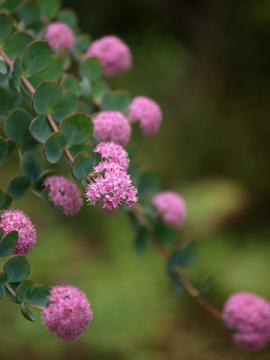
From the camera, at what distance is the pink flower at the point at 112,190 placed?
57 centimetres

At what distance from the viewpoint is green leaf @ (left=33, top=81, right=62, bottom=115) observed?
677 millimetres

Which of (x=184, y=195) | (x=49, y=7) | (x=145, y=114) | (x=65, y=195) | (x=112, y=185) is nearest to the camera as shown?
(x=112, y=185)

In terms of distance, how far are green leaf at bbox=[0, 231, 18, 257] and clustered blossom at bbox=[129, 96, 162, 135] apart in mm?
304

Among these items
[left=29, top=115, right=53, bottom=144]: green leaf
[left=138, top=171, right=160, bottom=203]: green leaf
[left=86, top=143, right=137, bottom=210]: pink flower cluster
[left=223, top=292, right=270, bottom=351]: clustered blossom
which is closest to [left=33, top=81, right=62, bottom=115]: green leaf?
[left=29, top=115, right=53, bottom=144]: green leaf

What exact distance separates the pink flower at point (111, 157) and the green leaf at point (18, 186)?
6.2 inches

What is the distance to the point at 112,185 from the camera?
1.86 ft

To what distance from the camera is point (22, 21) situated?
88 centimetres

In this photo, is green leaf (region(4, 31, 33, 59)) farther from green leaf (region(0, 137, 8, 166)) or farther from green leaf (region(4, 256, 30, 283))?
green leaf (region(4, 256, 30, 283))

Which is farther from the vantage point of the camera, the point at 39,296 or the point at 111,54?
the point at 111,54

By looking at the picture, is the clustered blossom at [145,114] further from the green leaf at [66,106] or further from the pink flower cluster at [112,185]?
the pink flower cluster at [112,185]

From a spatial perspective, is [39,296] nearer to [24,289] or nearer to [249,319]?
[24,289]

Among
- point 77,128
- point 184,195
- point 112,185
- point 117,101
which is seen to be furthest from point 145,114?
point 184,195

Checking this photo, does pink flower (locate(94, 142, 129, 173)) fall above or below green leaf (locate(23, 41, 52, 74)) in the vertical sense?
below

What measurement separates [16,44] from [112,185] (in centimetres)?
26
